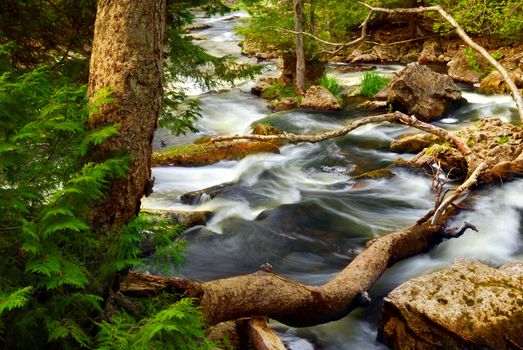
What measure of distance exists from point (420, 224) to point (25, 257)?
17.1 ft

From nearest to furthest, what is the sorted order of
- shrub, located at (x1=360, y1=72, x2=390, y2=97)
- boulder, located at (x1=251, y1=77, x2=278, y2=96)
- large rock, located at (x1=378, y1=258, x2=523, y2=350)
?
large rock, located at (x1=378, y1=258, x2=523, y2=350)
shrub, located at (x1=360, y1=72, x2=390, y2=97)
boulder, located at (x1=251, y1=77, x2=278, y2=96)

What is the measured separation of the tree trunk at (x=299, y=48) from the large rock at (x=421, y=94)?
3.79 metres

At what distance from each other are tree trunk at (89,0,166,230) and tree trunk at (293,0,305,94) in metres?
12.6

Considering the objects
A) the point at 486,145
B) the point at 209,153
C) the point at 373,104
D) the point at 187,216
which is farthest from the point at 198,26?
the point at 187,216

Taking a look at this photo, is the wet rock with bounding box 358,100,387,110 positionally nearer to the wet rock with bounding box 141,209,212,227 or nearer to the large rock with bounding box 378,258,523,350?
the wet rock with bounding box 141,209,212,227

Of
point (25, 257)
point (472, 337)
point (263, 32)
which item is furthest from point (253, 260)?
point (263, 32)

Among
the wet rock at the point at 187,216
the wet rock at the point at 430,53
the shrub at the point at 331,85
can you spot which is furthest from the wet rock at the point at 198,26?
the wet rock at the point at 187,216

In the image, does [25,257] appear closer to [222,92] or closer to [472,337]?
[472,337]

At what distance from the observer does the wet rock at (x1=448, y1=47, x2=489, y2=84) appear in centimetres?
1780

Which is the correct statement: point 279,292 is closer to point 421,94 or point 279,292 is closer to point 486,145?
point 486,145

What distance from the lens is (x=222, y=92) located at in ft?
61.2

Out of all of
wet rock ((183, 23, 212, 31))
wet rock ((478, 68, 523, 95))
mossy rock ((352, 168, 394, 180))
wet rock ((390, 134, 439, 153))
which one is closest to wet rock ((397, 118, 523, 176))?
mossy rock ((352, 168, 394, 180))

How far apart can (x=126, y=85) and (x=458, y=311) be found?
344 cm

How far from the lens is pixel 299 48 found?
15945 millimetres
